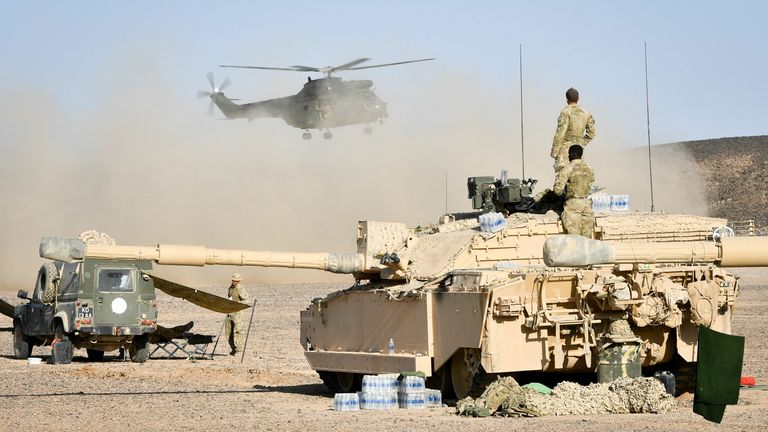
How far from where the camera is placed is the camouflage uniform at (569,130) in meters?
19.0

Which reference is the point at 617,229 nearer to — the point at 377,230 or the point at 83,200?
the point at 377,230

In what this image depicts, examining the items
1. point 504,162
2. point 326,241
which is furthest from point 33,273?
point 504,162

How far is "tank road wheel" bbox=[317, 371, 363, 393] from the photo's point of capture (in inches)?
829

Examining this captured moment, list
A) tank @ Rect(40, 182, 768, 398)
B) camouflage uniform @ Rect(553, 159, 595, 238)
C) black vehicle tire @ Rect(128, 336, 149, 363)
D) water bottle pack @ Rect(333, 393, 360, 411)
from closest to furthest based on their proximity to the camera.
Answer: tank @ Rect(40, 182, 768, 398) < water bottle pack @ Rect(333, 393, 360, 411) < camouflage uniform @ Rect(553, 159, 595, 238) < black vehicle tire @ Rect(128, 336, 149, 363)

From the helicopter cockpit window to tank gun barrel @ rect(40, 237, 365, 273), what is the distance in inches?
313

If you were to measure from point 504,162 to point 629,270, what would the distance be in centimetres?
4017

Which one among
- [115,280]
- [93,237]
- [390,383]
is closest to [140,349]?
[115,280]

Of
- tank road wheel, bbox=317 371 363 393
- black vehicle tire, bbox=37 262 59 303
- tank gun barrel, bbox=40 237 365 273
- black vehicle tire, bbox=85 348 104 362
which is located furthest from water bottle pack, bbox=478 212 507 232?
black vehicle tire, bbox=85 348 104 362

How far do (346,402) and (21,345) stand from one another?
12.3m

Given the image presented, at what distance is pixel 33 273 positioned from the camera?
5212 centimetres

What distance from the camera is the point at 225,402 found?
19.1 meters

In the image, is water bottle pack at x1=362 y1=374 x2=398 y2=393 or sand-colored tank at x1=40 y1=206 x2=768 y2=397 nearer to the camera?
sand-colored tank at x1=40 y1=206 x2=768 y2=397

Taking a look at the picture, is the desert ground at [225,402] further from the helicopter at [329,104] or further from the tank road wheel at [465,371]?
the helicopter at [329,104]

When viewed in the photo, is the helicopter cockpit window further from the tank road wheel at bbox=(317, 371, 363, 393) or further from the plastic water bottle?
the plastic water bottle
